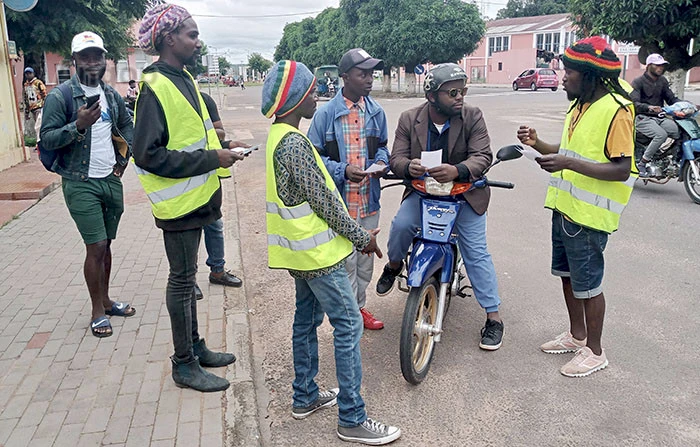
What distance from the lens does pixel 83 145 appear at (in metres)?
4.03

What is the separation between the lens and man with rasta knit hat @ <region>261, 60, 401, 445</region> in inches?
110

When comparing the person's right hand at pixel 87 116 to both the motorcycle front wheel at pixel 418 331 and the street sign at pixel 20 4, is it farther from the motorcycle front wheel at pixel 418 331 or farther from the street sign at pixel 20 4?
the street sign at pixel 20 4

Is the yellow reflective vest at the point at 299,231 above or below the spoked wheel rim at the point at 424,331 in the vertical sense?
above

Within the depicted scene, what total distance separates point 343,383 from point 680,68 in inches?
645

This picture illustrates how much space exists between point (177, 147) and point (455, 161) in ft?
5.81

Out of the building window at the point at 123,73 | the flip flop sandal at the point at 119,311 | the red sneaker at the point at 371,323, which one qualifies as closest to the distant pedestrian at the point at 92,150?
the flip flop sandal at the point at 119,311

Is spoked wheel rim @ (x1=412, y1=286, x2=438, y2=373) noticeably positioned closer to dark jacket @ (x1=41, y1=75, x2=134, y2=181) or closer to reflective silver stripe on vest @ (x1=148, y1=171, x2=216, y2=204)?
reflective silver stripe on vest @ (x1=148, y1=171, x2=216, y2=204)

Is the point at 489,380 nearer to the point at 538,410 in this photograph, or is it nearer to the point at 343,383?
the point at 538,410

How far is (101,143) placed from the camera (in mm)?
4137

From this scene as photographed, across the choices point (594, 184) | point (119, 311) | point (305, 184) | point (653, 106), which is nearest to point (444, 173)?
point (594, 184)

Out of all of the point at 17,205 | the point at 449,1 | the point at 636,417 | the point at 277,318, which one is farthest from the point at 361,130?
the point at 449,1

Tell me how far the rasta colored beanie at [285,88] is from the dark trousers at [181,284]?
94 cm

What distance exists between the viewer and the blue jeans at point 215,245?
16.6 feet

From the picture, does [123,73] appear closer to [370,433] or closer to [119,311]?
[119,311]
